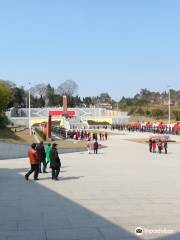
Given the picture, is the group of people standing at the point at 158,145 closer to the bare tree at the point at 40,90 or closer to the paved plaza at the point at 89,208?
the paved plaza at the point at 89,208

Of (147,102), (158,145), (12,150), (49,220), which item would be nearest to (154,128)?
(158,145)

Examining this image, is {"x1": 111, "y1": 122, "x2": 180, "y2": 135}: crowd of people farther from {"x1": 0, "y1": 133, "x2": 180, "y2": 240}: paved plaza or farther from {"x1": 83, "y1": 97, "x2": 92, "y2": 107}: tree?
{"x1": 83, "y1": 97, "x2": 92, "y2": 107}: tree

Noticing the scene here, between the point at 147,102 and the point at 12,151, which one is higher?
the point at 147,102

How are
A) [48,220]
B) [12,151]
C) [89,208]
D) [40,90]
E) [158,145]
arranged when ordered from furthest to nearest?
1. [40,90]
2. [158,145]
3. [12,151]
4. [89,208]
5. [48,220]

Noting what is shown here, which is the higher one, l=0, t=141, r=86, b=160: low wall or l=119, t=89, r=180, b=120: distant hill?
l=119, t=89, r=180, b=120: distant hill

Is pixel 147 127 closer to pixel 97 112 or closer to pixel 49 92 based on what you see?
pixel 97 112

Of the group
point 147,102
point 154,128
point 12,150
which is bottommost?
point 12,150

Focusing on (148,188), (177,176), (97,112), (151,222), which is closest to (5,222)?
(151,222)

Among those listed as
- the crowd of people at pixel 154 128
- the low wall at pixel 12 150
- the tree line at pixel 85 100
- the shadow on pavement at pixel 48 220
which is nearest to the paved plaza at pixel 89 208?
the shadow on pavement at pixel 48 220

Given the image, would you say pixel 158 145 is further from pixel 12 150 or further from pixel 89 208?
pixel 89 208

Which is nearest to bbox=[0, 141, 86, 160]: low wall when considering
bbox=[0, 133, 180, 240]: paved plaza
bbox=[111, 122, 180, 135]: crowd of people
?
bbox=[0, 133, 180, 240]: paved plaza

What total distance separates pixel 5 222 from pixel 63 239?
1769 mm

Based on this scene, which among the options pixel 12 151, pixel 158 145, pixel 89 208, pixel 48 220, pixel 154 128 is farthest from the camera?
pixel 154 128

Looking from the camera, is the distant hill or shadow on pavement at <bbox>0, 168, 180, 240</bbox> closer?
shadow on pavement at <bbox>0, 168, 180, 240</bbox>
